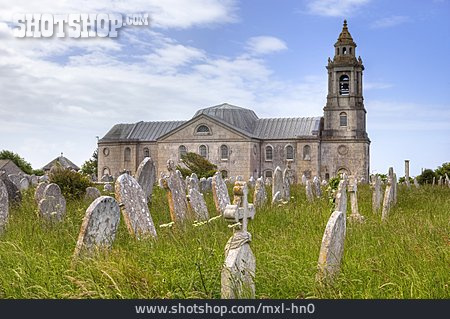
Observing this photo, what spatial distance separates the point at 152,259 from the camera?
6.25 metres

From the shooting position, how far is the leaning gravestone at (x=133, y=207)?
8398 mm

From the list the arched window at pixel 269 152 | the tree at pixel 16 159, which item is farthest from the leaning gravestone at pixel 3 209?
the tree at pixel 16 159

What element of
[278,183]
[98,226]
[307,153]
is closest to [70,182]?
[278,183]

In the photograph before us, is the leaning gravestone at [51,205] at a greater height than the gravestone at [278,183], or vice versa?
the gravestone at [278,183]

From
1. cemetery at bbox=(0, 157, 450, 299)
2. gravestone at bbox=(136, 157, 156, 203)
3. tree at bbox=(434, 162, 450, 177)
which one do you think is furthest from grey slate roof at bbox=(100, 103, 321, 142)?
cemetery at bbox=(0, 157, 450, 299)

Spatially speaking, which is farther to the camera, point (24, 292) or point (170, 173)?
point (170, 173)

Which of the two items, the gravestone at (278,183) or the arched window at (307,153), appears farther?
the arched window at (307,153)

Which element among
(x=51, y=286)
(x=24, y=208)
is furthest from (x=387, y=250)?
(x=24, y=208)

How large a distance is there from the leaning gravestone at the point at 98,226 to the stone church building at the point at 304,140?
49.0 metres

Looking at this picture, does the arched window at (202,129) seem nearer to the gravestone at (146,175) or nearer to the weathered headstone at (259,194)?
the weathered headstone at (259,194)

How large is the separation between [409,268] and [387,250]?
0.96 m

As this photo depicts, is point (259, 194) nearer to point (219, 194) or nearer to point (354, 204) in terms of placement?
point (219, 194)
